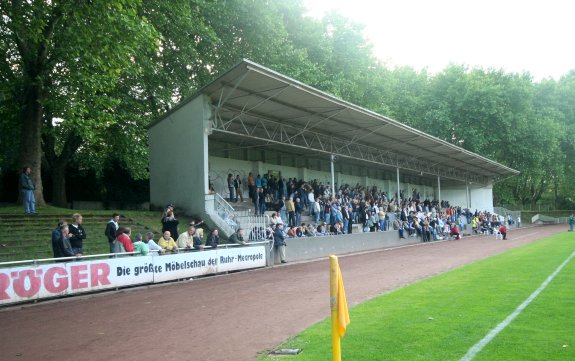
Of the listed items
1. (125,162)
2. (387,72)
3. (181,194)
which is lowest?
(181,194)

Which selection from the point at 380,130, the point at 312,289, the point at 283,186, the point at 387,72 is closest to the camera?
the point at 312,289

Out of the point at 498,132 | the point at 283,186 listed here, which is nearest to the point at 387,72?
the point at 498,132

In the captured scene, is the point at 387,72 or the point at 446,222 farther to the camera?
the point at 387,72

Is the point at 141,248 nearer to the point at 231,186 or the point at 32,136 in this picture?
the point at 32,136

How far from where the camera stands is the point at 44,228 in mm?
18500

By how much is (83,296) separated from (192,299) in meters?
2.91

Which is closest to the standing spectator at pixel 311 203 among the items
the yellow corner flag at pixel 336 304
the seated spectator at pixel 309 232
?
the seated spectator at pixel 309 232

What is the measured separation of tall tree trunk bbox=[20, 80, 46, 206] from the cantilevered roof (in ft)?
19.7

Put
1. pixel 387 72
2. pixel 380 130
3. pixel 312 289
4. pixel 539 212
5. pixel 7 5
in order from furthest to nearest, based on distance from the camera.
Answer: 1. pixel 539 212
2. pixel 387 72
3. pixel 380 130
4. pixel 7 5
5. pixel 312 289

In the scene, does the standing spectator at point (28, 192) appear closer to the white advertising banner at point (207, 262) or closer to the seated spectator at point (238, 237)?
the white advertising banner at point (207, 262)

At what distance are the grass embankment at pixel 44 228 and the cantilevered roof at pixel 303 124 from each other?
17.0 feet

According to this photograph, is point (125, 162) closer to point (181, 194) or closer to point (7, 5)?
point (181, 194)

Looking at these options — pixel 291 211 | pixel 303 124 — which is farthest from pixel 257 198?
pixel 303 124

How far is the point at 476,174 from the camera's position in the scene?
2092 inches
